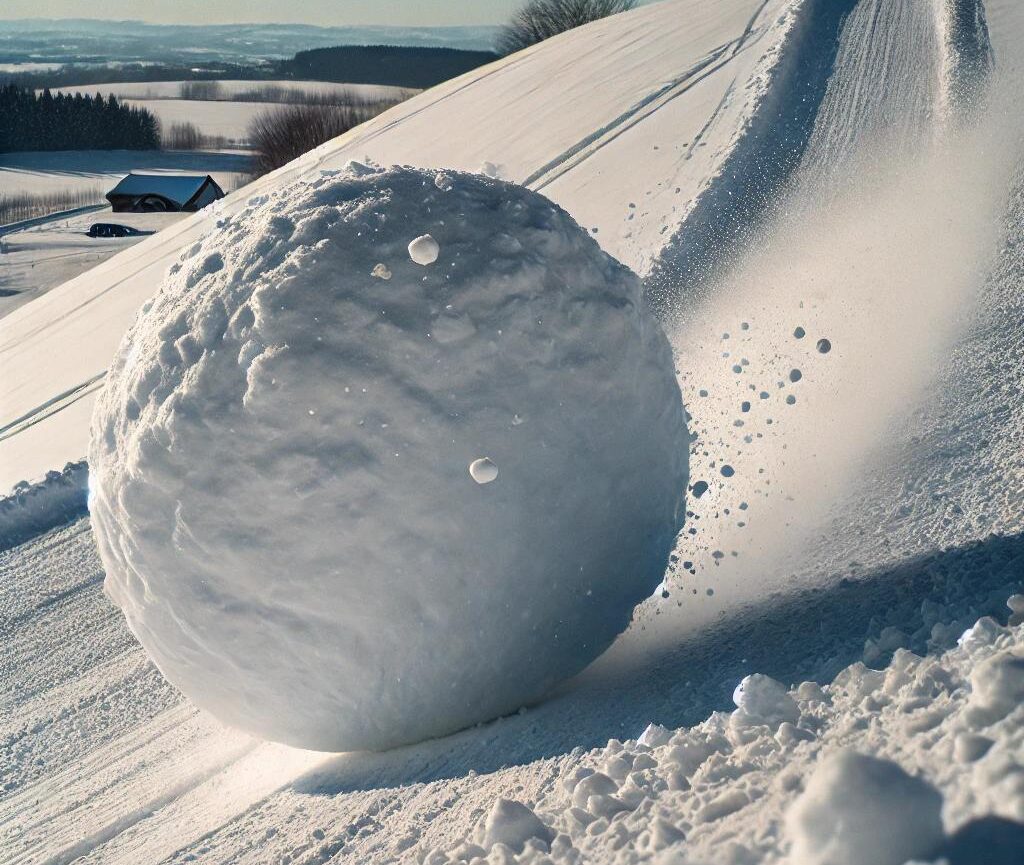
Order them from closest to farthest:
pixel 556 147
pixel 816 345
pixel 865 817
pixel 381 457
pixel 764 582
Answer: pixel 865 817 → pixel 381 457 → pixel 764 582 → pixel 816 345 → pixel 556 147

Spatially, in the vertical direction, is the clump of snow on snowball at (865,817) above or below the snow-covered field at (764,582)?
above

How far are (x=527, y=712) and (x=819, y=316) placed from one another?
306 cm

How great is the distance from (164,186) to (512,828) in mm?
12209

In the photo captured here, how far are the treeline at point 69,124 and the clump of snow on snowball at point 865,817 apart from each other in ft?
37.6

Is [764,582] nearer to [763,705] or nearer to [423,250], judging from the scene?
[763,705]

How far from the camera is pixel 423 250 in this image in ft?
7.21

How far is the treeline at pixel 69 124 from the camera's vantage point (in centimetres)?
1148

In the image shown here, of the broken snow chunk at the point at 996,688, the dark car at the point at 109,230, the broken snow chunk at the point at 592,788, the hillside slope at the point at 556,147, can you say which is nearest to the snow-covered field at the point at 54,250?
the dark car at the point at 109,230

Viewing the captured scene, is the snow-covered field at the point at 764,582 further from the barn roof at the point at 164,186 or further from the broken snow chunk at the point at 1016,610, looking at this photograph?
the barn roof at the point at 164,186

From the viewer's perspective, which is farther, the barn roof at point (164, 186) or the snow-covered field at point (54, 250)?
the snow-covered field at point (54, 250)

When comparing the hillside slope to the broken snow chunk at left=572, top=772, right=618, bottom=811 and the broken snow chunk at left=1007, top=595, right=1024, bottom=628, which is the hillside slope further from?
the broken snow chunk at left=572, top=772, right=618, bottom=811

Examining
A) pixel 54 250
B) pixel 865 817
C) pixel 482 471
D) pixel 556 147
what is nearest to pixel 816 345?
pixel 482 471

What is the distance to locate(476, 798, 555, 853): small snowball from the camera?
176 cm

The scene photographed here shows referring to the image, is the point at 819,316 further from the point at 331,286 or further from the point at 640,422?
the point at 331,286
